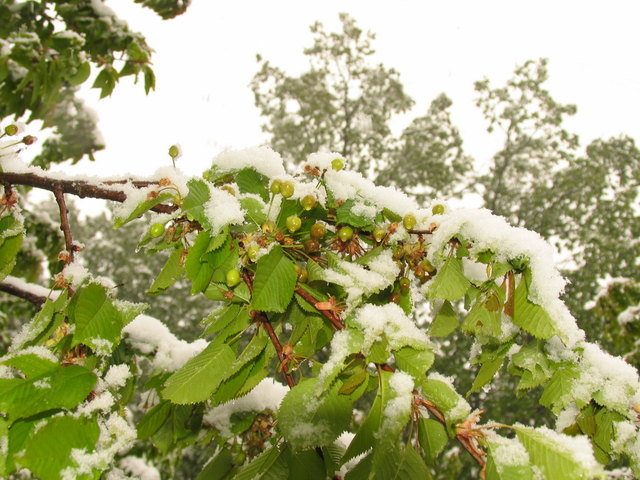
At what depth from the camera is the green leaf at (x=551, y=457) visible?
28.7 inches

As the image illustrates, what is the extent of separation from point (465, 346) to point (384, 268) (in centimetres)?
1094

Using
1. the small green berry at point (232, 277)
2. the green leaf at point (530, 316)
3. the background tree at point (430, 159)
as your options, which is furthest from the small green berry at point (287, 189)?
the background tree at point (430, 159)

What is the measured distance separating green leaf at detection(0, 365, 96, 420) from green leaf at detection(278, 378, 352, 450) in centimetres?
43

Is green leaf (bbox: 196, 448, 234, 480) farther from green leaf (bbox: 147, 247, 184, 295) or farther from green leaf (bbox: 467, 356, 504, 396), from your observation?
green leaf (bbox: 467, 356, 504, 396)

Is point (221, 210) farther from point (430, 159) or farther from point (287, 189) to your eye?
point (430, 159)

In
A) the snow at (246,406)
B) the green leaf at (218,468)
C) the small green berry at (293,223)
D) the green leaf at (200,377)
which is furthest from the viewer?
the snow at (246,406)

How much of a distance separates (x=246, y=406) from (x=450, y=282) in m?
1.11

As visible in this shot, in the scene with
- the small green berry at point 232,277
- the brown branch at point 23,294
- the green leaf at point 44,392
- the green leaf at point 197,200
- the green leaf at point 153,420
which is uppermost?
the green leaf at point 197,200

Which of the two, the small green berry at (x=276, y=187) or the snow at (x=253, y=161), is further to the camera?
the snow at (x=253, y=161)

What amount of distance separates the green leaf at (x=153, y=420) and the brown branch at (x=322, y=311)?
914mm

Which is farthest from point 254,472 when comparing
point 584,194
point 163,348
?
point 584,194

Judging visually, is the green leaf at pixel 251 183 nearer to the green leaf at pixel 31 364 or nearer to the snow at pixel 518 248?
the snow at pixel 518 248

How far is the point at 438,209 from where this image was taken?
1.26 metres

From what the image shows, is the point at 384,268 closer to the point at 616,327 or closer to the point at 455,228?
the point at 455,228
